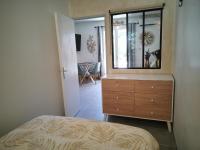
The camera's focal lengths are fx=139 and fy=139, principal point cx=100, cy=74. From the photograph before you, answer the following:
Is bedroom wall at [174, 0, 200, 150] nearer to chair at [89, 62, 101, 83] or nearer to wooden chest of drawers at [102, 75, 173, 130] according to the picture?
wooden chest of drawers at [102, 75, 173, 130]

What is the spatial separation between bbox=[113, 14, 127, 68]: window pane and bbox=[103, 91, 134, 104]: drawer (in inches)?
26.2

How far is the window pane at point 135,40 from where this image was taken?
268cm

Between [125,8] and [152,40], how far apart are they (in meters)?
0.80

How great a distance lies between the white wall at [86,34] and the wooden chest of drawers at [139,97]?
12.8ft

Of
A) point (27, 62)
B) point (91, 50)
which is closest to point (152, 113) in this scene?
point (27, 62)

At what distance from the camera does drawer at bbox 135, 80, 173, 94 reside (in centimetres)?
218

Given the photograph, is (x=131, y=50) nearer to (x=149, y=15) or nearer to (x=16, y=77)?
(x=149, y=15)

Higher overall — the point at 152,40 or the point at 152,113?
the point at 152,40

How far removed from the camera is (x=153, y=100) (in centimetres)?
230

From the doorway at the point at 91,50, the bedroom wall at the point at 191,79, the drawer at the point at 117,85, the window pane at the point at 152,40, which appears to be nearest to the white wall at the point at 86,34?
the doorway at the point at 91,50

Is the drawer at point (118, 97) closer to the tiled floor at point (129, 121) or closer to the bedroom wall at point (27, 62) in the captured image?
the tiled floor at point (129, 121)

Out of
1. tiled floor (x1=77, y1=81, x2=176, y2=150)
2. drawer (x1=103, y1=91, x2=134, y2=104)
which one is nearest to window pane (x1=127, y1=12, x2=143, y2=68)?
drawer (x1=103, y1=91, x2=134, y2=104)

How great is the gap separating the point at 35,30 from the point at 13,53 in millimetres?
572

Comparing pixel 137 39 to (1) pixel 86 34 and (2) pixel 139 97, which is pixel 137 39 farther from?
(1) pixel 86 34
